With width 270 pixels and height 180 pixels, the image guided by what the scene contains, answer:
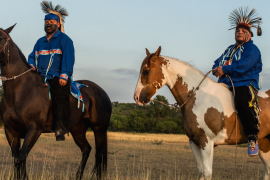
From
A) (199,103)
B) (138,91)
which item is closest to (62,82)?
(138,91)

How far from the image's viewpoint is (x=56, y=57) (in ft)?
17.7

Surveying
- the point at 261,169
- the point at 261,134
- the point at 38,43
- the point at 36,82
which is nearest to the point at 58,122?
the point at 36,82

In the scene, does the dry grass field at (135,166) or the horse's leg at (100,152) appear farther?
the dry grass field at (135,166)

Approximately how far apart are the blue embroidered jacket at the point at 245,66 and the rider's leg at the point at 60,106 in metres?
3.06

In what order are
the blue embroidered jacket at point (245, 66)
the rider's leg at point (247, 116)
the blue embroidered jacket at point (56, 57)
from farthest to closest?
the blue embroidered jacket at point (56, 57)
the blue embroidered jacket at point (245, 66)
the rider's leg at point (247, 116)

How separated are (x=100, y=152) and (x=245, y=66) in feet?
12.6

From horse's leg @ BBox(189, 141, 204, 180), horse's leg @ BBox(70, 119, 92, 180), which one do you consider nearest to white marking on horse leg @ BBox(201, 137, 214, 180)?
horse's leg @ BBox(189, 141, 204, 180)

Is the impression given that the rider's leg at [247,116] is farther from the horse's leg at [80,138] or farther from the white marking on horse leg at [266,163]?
the horse's leg at [80,138]

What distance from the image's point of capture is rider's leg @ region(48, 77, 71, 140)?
512cm

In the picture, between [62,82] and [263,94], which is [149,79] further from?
[263,94]

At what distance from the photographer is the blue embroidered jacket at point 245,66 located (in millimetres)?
4730

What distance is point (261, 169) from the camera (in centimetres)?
910

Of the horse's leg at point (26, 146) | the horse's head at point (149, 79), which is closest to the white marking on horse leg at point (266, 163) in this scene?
the horse's head at point (149, 79)

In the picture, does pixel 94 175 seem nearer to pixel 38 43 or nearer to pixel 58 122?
pixel 58 122
